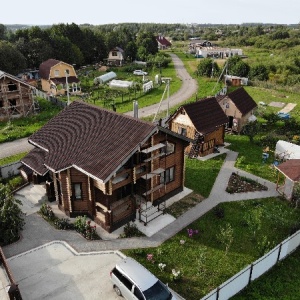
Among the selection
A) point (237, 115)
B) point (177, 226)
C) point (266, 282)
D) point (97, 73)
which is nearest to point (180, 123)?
point (237, 115)

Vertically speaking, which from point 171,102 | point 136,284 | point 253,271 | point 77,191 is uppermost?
point 77,191

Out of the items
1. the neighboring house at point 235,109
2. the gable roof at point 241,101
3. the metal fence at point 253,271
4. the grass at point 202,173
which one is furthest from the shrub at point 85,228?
the gable roof at point 241,101

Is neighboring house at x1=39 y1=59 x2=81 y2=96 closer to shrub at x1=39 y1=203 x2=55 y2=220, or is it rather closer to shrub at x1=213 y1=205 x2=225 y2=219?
shrub at x1=39 y1=203 x2=55 y2=220

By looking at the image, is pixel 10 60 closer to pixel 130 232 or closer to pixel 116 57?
pixel 116 57

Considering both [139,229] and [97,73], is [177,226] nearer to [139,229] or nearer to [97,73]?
[139,229]

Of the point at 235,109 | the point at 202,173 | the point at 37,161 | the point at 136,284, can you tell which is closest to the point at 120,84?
the point at 235,109

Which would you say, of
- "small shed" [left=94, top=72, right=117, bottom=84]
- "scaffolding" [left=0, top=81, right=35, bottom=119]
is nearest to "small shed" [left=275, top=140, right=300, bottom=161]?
"scaffolding" [left=0, top=81, right=35, bottom=119]

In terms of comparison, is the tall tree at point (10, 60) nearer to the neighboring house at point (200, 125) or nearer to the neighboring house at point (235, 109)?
the neighboring house at point (200, 125)
